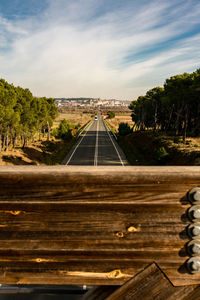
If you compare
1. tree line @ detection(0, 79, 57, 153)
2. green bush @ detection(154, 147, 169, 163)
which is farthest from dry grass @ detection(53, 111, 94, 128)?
green bush @ detection(154, 147, 169, 163)

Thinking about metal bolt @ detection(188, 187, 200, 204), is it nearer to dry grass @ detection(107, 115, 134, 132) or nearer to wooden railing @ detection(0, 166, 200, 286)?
wooden railing @ detection(0, 166, 200, 286)

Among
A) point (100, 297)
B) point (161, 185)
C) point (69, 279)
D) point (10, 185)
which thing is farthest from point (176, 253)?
point (10, 185)

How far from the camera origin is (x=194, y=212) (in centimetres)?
116

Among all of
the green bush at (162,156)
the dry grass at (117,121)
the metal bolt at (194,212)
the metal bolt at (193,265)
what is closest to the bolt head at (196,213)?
the metal bolt at (194,212)

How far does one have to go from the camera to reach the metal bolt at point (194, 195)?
1150mm

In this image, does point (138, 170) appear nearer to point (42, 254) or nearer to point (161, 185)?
point (161, 185)

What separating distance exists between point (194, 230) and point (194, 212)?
12 cm

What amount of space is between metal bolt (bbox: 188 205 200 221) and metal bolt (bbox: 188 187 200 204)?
0.04 metres

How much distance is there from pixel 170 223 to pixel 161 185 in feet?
0.84

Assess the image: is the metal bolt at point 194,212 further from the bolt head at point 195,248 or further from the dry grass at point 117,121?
the dry grass at point 117,121

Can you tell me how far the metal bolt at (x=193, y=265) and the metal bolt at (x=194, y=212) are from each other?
0.27m

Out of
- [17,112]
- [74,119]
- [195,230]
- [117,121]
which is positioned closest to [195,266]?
[195,230]

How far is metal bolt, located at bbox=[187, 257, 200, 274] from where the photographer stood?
119 cm

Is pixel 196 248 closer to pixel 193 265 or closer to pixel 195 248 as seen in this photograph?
pixel 195 248
